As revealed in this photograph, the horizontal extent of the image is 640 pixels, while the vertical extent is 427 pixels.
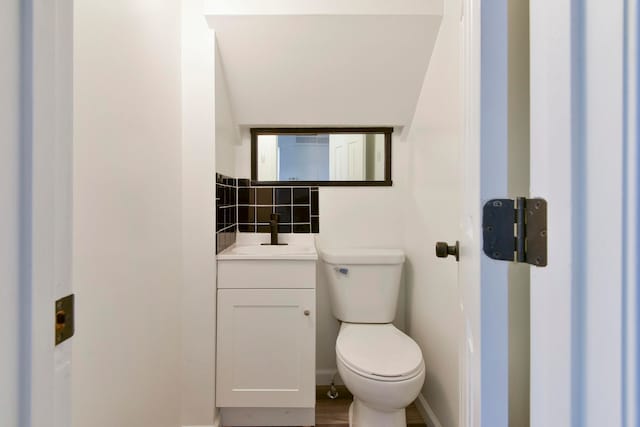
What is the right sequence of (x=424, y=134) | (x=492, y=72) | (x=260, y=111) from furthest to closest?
(x=260, y=111) < (x=424, y=134) < (x=492, y=72)

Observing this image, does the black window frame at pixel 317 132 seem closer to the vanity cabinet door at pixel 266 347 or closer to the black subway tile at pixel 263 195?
the black subway tile at pixel 263 195

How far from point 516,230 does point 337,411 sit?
1767 mm

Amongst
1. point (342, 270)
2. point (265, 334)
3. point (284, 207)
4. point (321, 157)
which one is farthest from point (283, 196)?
point (265, 334)

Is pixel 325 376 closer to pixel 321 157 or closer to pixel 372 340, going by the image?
pixel 372 340

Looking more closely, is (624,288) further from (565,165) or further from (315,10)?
(315,10)

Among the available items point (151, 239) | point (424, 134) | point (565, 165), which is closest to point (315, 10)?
point (424, 134)

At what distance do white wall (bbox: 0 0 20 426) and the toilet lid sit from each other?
1.21 metres

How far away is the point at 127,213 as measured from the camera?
41.6 inches

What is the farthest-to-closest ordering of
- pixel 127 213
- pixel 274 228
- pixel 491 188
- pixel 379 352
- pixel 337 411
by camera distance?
pixel 274 228
pixel 337 411
pixel 379 352
pixel 127 213
pixel 491 188

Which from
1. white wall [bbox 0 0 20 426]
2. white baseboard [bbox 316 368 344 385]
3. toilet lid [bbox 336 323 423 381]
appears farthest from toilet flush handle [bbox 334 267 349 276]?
white wall [bbox 0 0 20 426]

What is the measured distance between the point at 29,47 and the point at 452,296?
1.49 meters

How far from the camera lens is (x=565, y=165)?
0.36 meters

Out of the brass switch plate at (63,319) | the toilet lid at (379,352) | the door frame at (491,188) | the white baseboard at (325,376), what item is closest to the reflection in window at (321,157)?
the toilet lid at (379,352)

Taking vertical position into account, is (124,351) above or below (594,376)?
below
